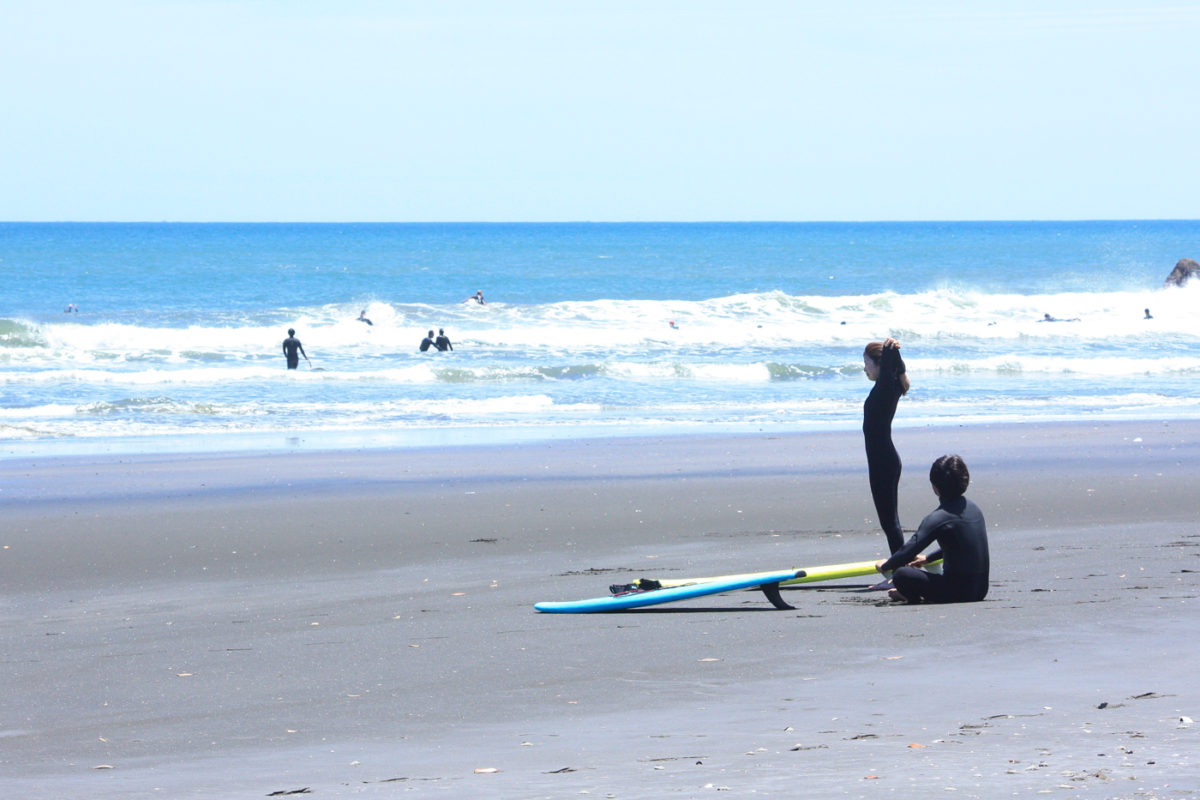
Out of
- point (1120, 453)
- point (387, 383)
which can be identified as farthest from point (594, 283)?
point (1120, 453)

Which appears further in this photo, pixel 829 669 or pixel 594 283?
pixel 594 283

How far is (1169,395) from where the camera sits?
22.5 metres

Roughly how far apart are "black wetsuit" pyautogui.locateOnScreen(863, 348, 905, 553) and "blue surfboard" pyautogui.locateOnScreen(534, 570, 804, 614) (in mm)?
868

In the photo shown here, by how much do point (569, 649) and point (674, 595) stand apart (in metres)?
1.01

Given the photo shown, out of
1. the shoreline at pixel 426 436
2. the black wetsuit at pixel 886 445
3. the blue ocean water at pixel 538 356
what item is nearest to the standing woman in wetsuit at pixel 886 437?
the black wetsuit at pixel 886 445

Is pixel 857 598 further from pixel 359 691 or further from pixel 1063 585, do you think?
pixel 359 691

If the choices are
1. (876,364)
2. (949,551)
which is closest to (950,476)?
(949,551)

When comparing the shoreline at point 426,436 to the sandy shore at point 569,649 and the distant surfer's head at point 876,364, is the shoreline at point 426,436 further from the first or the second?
the distant surfer's head at point 876,364

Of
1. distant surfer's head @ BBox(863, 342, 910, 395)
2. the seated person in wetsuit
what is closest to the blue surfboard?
the seated person in wetsuit

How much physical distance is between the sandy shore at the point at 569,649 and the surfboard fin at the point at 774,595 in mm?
94

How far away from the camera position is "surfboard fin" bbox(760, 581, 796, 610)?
7137mm

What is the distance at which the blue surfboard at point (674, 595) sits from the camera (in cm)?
714

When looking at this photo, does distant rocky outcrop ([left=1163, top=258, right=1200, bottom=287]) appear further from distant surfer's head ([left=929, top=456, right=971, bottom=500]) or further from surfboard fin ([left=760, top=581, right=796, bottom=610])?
surfboard fin ([left=760, top=581, right=796, bottom=610])

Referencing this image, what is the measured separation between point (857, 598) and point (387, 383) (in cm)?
1855
